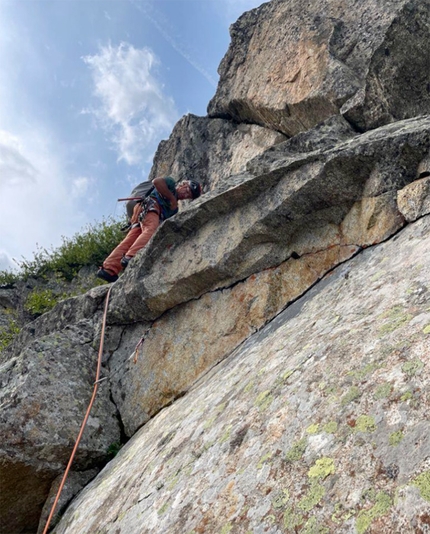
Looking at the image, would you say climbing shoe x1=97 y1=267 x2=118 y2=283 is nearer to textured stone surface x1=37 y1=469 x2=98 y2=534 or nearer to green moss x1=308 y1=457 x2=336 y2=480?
textured stone surface x1=37 y1=469 x2=98 y2=534

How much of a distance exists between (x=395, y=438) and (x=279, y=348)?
245 centimetres

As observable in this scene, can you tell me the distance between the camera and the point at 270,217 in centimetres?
695

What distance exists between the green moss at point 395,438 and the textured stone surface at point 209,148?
35.8 ft

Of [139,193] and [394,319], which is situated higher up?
→ [139,193]

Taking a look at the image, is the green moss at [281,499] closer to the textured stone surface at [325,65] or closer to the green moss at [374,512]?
the green moss at [374,512]

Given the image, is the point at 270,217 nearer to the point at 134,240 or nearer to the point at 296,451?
the point at 296,451

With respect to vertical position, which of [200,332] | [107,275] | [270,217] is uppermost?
[107,275]

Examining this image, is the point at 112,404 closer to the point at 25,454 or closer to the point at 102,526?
the point at 25,454

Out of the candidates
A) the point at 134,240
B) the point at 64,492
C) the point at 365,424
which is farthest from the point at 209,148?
the point at 365,424

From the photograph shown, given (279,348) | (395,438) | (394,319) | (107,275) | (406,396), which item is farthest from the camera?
(107,275)

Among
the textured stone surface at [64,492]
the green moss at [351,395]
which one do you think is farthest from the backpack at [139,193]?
the green moss at [351,395]

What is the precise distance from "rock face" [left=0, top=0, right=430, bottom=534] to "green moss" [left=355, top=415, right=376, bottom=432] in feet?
0.03

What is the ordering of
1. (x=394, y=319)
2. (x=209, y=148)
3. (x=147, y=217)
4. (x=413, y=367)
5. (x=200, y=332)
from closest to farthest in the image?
(x=413, y=367) < (x=394, y=319) < (x=200, y=332) < (x=147, y=217) < (x=209, y=148)

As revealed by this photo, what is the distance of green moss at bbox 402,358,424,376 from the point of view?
300cm
